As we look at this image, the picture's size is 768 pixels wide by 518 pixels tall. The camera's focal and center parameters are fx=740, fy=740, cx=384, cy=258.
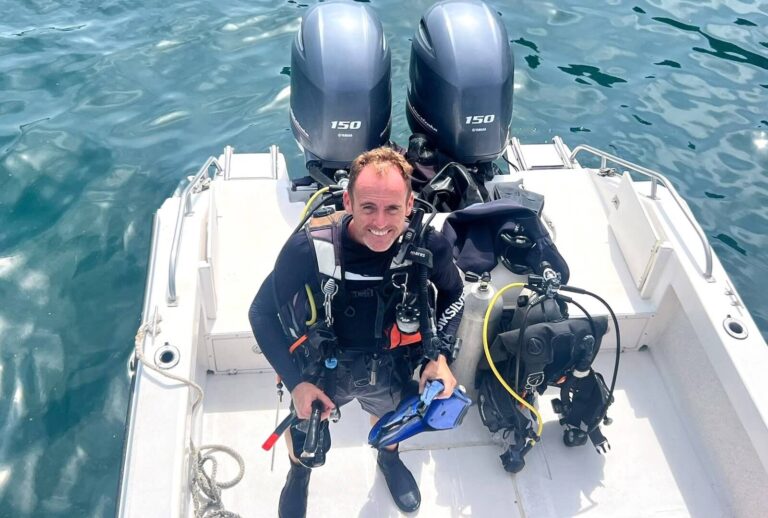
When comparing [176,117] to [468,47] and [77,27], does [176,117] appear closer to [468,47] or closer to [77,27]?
[77,27]

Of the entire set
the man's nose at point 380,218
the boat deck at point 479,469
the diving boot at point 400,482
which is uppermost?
the man's nose at point 380,218

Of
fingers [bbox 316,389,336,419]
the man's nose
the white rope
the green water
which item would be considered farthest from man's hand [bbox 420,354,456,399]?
the green water

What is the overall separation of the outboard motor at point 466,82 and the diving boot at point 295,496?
1.81m

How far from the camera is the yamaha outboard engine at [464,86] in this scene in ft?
12.1

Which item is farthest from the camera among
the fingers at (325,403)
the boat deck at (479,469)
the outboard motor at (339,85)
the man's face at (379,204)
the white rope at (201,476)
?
the outboard motor at (339,85)

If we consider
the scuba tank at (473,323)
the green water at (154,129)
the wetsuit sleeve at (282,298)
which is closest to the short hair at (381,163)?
the wetsuit sleeve at (282,298)

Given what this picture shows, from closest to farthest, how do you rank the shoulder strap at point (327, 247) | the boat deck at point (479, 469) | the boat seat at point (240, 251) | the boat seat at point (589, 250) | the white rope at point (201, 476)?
the shoulder strap at point (327, 247), the white rope at point (201, 476), the boat deck at point (479, 469), the boat seat at point (240, 251), the boat seat at point (589, 250)

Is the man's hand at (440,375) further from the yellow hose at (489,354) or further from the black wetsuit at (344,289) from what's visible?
the yellow hose at (489,354)

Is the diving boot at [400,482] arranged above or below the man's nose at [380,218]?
below

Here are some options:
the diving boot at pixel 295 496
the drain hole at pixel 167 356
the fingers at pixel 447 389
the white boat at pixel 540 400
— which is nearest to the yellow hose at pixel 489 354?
the white boat at pixel 540 400

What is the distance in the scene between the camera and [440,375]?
2580 millimetres

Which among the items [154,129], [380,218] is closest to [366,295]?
[380,218]

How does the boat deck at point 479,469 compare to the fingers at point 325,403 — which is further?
the boat deck at point 479,469

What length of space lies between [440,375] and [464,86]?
1.70 metres
